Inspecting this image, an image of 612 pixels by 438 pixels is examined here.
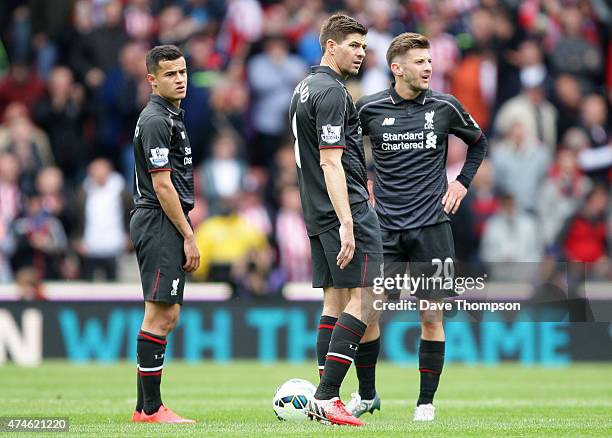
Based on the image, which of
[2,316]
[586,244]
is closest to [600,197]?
[586,244]

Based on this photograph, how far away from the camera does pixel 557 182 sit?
18.5 m

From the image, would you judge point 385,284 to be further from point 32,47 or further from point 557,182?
point 32,47

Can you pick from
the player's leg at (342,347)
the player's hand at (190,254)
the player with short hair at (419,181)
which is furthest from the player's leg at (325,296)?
the player's hand at (190,254)

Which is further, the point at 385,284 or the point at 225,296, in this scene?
the point at 225,296

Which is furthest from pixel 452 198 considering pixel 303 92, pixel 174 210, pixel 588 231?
pixel 588 231

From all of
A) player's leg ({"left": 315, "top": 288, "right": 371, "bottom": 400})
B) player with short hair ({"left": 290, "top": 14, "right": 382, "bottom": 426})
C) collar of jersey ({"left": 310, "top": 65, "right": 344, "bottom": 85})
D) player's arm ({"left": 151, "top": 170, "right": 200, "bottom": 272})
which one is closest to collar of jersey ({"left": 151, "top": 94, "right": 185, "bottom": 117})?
player's arm ({"left": 151, "top": 170, "right": 200, "bottom": 272})

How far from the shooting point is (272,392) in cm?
1275

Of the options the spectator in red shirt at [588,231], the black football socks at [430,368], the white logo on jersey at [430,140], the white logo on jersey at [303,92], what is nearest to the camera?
the white logo on jersey at [303,92]

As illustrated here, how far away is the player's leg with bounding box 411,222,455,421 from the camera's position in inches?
372

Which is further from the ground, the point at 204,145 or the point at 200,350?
the point at 204,145

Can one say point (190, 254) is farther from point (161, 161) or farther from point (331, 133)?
point (331, 133)

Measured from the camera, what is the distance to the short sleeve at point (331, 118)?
8.76 m

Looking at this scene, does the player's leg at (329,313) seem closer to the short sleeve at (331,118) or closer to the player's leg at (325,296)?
the player's leg at (325,296)

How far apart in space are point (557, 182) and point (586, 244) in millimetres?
1046
